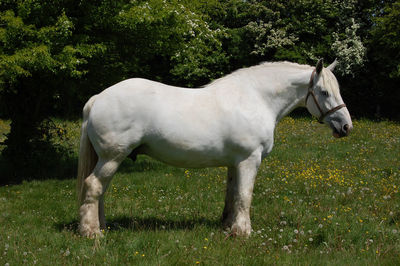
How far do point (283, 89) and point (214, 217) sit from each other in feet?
8.25

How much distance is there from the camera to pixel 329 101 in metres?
5.43

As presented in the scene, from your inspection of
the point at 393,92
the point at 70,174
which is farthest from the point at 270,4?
the point at 70,174

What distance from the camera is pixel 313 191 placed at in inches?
301

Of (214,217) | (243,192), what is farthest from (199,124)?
(214,217)

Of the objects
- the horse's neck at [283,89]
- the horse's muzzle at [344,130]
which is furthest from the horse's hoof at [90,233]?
the horse's muzzle at [344,130]

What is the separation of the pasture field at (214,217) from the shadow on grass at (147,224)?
2cm

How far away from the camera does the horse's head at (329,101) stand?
212 inches

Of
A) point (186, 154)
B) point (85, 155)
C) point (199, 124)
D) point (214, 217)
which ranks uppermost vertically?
point (199, 124)

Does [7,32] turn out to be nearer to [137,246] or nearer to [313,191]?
[137,246]

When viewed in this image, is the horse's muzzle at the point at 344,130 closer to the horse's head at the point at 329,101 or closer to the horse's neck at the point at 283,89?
the horse's head at the point at 329,101

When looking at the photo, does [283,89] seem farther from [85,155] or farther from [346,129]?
[85,155]

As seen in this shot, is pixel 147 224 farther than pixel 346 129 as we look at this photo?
Yes

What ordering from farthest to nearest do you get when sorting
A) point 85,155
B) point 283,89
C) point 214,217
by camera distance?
1. point 214,217
2. point 283,89
3. point 85,155

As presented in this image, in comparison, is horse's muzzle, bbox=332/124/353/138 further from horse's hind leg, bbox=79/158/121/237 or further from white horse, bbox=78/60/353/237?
horse's hind leg, bbox=79/158/121/237
